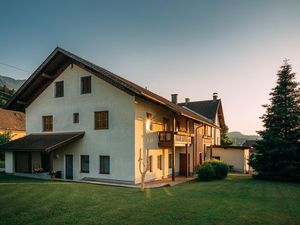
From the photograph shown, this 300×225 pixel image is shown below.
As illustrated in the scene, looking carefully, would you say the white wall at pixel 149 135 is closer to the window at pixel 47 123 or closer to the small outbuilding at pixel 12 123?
the window at pixel 47 123

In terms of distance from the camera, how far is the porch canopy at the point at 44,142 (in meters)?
18.3

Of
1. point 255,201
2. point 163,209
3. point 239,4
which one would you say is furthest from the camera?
point 239,4

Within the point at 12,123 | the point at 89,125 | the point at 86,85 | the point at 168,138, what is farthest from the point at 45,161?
the point at 12,123

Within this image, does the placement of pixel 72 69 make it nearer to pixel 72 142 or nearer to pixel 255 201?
pixel 72 142

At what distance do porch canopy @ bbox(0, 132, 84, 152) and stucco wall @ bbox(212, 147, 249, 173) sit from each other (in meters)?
20.9

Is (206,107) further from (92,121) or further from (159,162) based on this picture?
(92,121)

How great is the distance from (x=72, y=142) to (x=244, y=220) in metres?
15.3

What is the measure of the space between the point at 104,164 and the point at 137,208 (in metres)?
9.69

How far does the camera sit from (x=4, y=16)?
56.7ft

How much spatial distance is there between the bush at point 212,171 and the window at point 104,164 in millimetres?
8112

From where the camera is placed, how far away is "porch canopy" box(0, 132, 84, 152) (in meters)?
18.3

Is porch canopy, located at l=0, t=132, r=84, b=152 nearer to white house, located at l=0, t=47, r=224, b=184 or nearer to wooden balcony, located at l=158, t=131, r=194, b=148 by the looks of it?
white house, located at l=0, t=47, r=224, b=184

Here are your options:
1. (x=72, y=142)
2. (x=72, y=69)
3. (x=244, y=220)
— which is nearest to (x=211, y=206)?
(x=244, y=220)

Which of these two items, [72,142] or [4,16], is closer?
[4,16]
